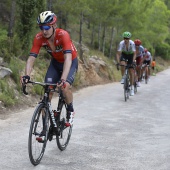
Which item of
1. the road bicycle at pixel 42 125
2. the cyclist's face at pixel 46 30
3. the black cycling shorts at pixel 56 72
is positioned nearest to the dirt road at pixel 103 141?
the road bicycle at pixel 42 125

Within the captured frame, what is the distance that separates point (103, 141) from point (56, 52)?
6.90ft

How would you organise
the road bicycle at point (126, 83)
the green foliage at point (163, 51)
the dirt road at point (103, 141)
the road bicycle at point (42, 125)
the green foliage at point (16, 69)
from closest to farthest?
the road bicycle at point (42, 125)
the dirt road at point (103, 141)
the green foliage at point (16, 69)
the road bicycle at point (126, 83)
the green foliage at point (163, 51)

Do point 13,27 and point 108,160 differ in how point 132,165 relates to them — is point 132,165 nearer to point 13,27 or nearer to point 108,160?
point 108,160

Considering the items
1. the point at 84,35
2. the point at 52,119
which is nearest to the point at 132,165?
the point at 52,119

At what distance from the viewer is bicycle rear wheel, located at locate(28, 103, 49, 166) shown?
16.4ft

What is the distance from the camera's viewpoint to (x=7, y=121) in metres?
8.10

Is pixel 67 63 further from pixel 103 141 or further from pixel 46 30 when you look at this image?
pixel 103 141

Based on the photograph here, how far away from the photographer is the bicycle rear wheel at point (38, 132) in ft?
16.4

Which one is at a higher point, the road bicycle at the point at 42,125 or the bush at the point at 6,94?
the road bicycle at the point at 42,125

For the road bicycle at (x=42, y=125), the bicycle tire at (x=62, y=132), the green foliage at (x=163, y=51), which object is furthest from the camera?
the green foliage at (x=163, y=51)

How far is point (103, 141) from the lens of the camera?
682 cm

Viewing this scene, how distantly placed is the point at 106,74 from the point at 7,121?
14.3 m

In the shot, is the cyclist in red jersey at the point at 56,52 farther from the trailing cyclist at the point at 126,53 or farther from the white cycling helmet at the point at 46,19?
the trailing cyclist at the point at 126,53

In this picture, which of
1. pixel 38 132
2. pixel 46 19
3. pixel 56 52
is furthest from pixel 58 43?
pixel 38 132
